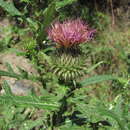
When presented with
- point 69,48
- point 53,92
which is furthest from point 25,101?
point 53,92

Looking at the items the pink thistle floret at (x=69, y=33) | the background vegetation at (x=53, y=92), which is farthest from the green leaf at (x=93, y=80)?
the pink thistle floret at (x=69, y=33)

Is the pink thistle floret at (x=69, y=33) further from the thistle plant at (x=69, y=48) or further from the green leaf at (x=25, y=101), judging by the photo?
the green leaf at (x=25, y=101)

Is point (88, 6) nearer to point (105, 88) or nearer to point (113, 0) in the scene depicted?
point (113, 0)

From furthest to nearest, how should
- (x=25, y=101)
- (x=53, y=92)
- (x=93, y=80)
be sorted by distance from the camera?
(x=53, y=92)
(x=93, y=80)
(x=25, y=101)

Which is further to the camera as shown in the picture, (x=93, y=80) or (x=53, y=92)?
(x=53, y=92)

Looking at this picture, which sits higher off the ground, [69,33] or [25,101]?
[69,33]

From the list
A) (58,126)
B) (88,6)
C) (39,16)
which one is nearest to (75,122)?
(58,126)

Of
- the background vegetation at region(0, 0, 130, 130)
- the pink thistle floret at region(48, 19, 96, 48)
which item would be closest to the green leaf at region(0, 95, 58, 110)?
the background vegetation at region(0, 0, 130, 130)

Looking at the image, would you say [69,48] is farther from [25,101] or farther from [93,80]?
[25,101]
